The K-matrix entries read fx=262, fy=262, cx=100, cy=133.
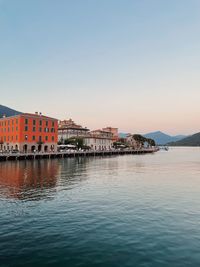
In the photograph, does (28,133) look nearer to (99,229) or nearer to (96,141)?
(96,141)

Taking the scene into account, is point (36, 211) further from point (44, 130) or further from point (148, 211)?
point (44, 130)

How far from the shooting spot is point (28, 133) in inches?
4011

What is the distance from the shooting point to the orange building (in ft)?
329

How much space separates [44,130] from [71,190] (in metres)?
78.2

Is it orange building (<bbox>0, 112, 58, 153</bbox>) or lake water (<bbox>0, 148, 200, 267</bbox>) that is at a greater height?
orange building (<bbox>0, 112, 58, 153</bbox>)

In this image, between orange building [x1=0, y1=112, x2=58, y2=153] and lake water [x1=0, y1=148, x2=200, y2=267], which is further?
Answer: orange building [x1=0, y1=112, x2=58, y2=153]

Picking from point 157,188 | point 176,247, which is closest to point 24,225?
point 176,247

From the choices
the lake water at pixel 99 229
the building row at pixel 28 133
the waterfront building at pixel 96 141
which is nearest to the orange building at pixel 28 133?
the building row at pixel 28 133

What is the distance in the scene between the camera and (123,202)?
26172mm

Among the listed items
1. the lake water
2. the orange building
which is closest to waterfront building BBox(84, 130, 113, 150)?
the orange building

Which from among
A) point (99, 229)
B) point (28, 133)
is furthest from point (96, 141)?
point (99, 229)

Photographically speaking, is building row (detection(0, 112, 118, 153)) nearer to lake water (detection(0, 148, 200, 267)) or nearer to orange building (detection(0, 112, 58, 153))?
orange building (detection(0, 112, 58, 153))

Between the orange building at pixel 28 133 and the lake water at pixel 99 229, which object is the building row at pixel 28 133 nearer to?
the orange building at pixel 28 133

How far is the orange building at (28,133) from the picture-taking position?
100312 millimetres
